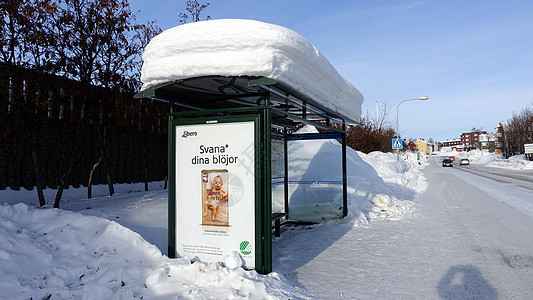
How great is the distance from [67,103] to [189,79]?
535 cm

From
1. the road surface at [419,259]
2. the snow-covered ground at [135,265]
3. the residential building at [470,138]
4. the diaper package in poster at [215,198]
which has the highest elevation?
the residential building at [470,138]

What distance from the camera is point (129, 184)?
1279 centimetres

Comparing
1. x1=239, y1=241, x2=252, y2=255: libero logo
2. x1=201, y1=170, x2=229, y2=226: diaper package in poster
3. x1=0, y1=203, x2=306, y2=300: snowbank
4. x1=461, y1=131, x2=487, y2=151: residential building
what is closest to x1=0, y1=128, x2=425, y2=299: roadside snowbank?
x1=0, y1=203, x2=306, y2=300: snowbank

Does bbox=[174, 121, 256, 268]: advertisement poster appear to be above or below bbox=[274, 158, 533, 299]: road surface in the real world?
above

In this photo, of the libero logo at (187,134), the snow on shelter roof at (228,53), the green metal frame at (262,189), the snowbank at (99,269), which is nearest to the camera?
the snowbank at (99,269)

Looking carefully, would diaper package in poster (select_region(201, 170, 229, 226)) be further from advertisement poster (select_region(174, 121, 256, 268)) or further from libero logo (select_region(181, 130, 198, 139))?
libero logo (select_region(181, 130, 198, 139))

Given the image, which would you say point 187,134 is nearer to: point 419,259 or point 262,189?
point 262,189

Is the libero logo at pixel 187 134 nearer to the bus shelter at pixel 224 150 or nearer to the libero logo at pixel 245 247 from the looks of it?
the bus shelter at pixel 224 150

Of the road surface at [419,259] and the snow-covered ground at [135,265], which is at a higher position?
the snow-covered ground at [135,265]

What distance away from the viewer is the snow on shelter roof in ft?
13.5

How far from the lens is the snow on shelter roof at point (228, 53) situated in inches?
162

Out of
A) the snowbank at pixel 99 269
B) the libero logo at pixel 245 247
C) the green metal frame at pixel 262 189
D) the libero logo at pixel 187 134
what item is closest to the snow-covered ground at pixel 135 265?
the snowbank at pixel 99 269

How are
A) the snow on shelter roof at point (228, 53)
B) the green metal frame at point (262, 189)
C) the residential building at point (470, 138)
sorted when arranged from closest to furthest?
the snow on shelter roof at point (228, 53)
the green metal frame at point (262, 189)
the residential building at point (470, 138)

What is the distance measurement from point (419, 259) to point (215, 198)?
324cm
